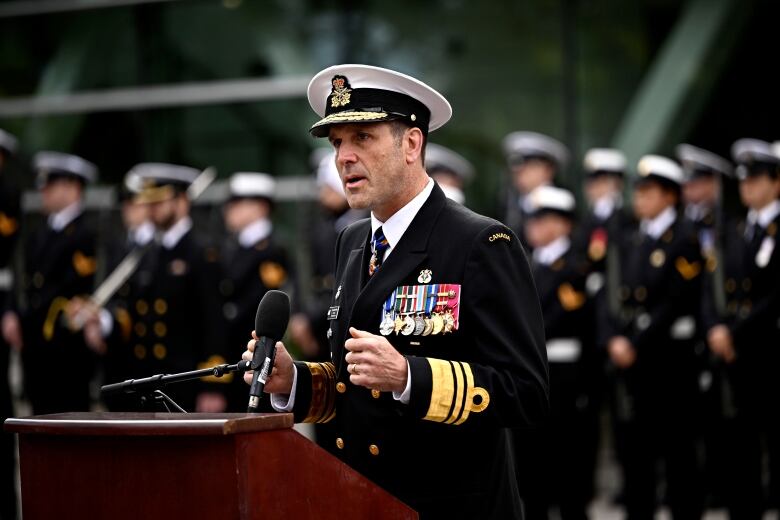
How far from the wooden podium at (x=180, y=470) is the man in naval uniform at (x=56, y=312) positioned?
5.98 metres

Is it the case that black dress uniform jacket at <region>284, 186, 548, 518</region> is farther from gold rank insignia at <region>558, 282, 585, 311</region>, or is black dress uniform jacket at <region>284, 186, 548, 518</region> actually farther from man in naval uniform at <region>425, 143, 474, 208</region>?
man in naval uniform at <region>425, 143, 474, 208</region>

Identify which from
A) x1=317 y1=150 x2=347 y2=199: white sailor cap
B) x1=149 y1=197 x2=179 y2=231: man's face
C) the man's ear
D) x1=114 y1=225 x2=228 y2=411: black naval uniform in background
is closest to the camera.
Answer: the man's ear

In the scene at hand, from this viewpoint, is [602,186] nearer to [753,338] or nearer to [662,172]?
[662,172]

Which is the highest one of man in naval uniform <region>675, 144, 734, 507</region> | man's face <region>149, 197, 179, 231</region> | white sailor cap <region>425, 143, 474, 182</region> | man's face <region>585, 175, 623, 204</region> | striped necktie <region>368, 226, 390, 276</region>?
white sailor cap <region>425, 143, 474, 182</region>

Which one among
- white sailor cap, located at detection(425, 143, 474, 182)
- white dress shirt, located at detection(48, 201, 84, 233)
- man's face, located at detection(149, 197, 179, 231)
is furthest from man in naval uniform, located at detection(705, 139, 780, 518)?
white dress shirt, located at detection(48, 201, 84, 233)

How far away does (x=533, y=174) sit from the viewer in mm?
10094

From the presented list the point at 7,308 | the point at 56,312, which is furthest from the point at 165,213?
the point at 7,308

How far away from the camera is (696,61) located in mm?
12023

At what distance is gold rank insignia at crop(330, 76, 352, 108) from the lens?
3512 millimetres

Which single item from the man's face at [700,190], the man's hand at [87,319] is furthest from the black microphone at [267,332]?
the man's face at [700,190]

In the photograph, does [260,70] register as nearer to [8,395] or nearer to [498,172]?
[498,172]

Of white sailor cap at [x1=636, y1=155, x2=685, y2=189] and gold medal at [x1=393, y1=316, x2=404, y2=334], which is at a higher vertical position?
white sailor cap at [x1=636, y1=155, x2=685, y2=189]

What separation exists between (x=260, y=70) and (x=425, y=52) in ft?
7.14

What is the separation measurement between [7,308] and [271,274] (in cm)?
195
